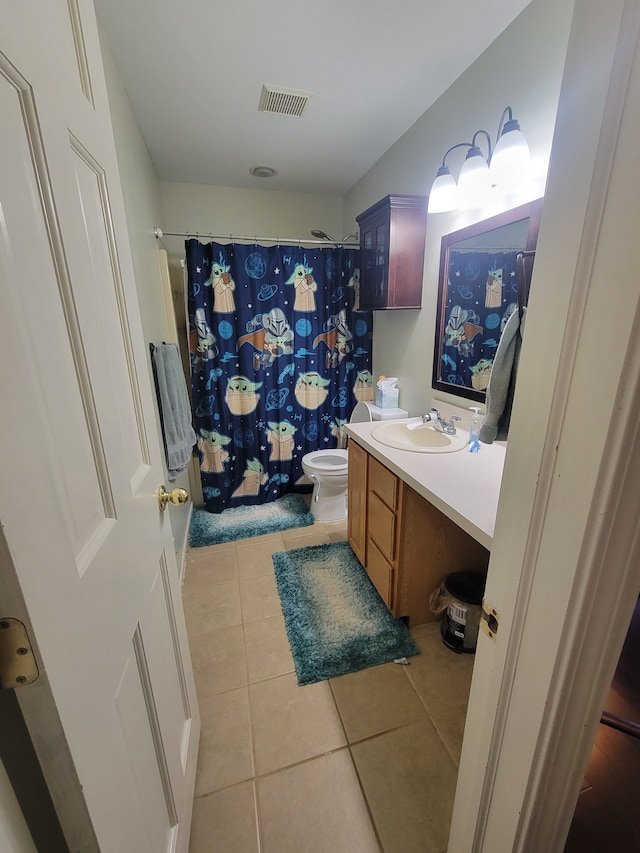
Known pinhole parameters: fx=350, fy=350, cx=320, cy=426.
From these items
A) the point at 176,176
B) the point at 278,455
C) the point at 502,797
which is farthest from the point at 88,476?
the point at 176,176

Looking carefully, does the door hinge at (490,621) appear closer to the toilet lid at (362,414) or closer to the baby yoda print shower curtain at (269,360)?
the toilet lid at (362,414)

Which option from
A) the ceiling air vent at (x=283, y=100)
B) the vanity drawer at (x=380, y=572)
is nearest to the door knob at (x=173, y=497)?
the vanity drawer at (x=380, y=572)

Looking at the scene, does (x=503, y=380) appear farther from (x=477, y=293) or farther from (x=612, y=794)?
(x=612, y=794)

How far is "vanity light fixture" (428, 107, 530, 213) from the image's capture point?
1.28m

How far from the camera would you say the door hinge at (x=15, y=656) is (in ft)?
1.17

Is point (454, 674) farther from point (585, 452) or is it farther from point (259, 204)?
point (259, 204)

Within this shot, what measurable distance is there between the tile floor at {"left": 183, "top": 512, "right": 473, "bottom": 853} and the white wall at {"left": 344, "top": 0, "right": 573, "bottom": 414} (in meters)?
1.34

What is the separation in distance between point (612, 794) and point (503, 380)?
1.27 m

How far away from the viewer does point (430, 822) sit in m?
1.03

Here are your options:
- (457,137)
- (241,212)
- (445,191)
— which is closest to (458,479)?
(445,191)

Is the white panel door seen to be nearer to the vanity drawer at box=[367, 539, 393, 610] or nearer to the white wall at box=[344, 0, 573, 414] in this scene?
the vanity drawer at box=[367, 539, 393, 610]

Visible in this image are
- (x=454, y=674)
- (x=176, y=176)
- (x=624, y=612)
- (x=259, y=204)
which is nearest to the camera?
(x=624, y=612)

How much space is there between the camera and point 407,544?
61.4 inches

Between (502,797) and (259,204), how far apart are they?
10.9 feet
